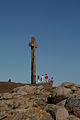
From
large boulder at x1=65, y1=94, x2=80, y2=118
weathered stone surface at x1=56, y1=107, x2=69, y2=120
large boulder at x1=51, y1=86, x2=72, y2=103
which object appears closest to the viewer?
weathered stone surface at x1=56, y1=107, x2=69, y2=120

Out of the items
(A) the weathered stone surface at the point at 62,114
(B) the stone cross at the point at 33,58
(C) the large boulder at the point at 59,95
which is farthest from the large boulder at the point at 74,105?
(B) the stone cross at the point at 33,58

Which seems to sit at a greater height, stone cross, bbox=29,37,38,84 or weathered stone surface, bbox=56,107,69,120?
stone cross, bbox=29,37,38,84

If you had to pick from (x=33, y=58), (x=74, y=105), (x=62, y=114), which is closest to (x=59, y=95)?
(x=74, y=105)

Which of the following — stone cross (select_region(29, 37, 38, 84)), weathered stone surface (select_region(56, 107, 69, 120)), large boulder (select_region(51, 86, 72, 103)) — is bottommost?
weathered stone surface (select_region(56, 107, 69, 120))

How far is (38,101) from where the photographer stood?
12.2 metres

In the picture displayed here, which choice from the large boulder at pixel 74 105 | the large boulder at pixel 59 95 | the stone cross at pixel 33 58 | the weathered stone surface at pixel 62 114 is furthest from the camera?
the stone cross at pixel 33 58

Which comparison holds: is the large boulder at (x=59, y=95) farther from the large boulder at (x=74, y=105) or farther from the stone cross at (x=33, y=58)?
the stone cross at (x=33, y=58)

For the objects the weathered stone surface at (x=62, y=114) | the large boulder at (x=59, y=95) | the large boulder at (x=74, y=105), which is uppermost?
the large boulder at (x=59, y=95)

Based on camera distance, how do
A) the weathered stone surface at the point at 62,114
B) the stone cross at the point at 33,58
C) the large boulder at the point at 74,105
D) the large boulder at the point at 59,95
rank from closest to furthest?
the weathered stone surface at the point at 62,114
the large boulder at the point at 74,105
the large boulder at the point at 59,95
the stone cross at the point at 33,58

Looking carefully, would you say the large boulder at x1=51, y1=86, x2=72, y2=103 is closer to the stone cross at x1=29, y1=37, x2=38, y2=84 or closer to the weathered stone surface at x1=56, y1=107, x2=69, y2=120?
the weathered stone surface at x1=56, y1=107, x2=69, y2=120

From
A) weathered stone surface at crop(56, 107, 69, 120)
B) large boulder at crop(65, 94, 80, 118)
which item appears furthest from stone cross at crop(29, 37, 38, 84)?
weathered stone surface at crop(56, 107, 69, 120)

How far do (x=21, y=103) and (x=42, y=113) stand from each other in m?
3.62

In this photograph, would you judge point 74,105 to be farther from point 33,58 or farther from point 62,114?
point 33,58

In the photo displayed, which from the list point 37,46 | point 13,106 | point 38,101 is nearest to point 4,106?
point 13,106
